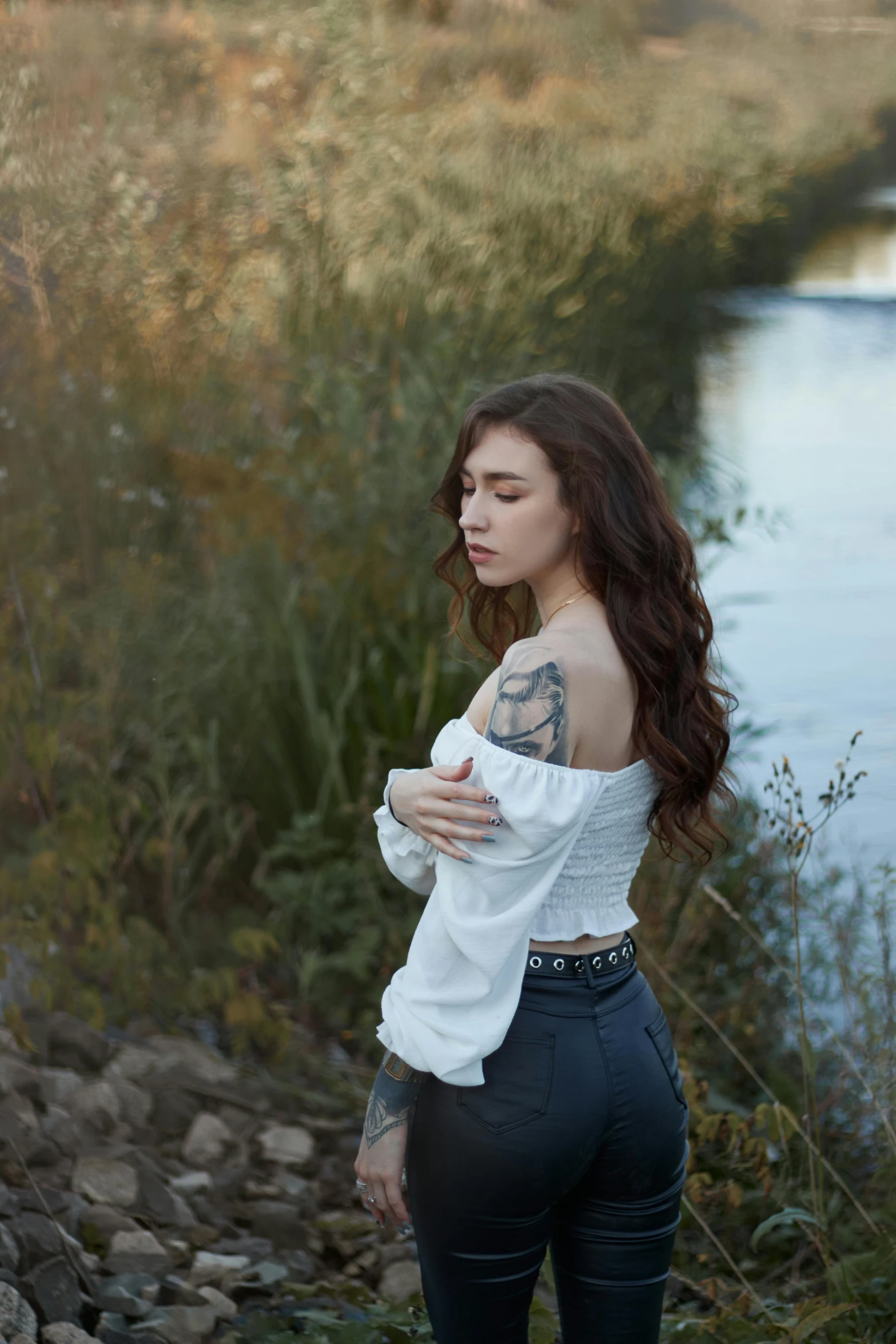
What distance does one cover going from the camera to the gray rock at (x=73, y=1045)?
10.6 feet

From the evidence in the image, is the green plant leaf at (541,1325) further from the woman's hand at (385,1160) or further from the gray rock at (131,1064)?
the gray rock at (131,1064)

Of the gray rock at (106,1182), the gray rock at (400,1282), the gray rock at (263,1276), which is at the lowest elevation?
the gray rock at (400,1282)

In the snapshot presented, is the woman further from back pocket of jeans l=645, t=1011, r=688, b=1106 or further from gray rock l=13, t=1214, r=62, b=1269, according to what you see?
gray rock l=13, t=1214, r=62, b=1269

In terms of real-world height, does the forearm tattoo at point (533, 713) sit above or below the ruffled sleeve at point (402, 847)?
above

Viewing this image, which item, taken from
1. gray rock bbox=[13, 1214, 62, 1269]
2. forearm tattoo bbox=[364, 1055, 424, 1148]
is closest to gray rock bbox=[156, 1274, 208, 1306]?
gray rock bbox=[13, 1214, 62, 1269]

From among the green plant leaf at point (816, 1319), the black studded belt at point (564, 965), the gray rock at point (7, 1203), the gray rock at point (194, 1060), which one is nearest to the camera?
the black studded belt at point (564, 965)

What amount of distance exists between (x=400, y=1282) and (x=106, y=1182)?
2.31 ft

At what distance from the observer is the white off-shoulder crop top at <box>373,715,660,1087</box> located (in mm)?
1446

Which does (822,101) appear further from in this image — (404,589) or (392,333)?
(404,589)

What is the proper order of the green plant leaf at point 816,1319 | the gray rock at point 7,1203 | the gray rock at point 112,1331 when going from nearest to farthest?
the green plant leaf at point 816,1319, the gray rock at point 112,1331, the gray rock at point 7,1203

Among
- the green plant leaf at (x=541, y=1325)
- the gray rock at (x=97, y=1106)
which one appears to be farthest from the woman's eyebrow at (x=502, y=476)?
the gray rock at (x=97, y=1106)

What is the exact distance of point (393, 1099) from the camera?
1.59m

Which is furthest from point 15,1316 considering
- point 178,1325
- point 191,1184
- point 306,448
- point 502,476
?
point 306,448

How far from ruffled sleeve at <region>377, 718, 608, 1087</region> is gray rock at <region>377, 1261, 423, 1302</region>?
1520 millimetres
